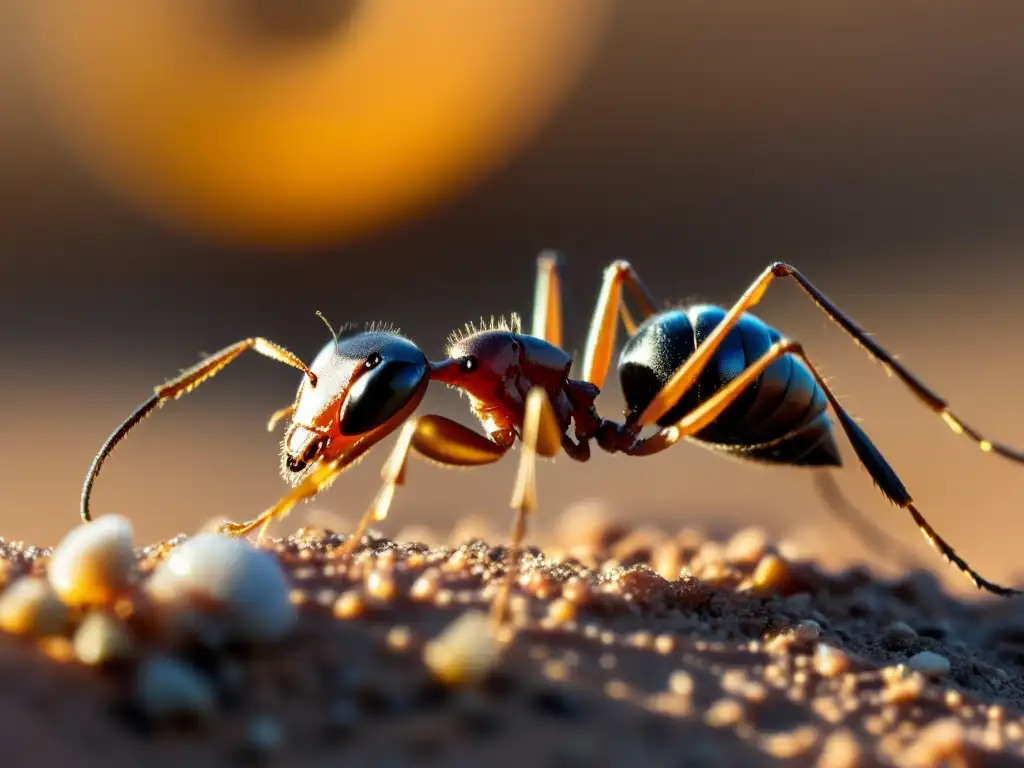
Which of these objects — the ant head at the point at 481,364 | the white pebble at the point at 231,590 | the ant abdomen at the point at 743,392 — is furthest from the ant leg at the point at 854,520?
the white pebble at the point at 231,590

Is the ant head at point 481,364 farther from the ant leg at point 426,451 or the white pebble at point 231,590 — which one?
the white pebble at point 231,590

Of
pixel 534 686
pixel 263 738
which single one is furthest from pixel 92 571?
pixel 534 686

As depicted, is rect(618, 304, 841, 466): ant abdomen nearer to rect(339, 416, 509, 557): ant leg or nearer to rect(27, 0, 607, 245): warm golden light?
rect(339, 416, 509, 557): ant leg

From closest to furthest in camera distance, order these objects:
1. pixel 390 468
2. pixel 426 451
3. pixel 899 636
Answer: pixel 390 468, pixel 899 636, pixel 426 451

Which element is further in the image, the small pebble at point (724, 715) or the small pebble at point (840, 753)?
the small pebble at point (724, 715)

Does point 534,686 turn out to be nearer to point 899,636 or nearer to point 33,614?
point 33,614

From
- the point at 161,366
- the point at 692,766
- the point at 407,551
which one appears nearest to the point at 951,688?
the point at 692,766
